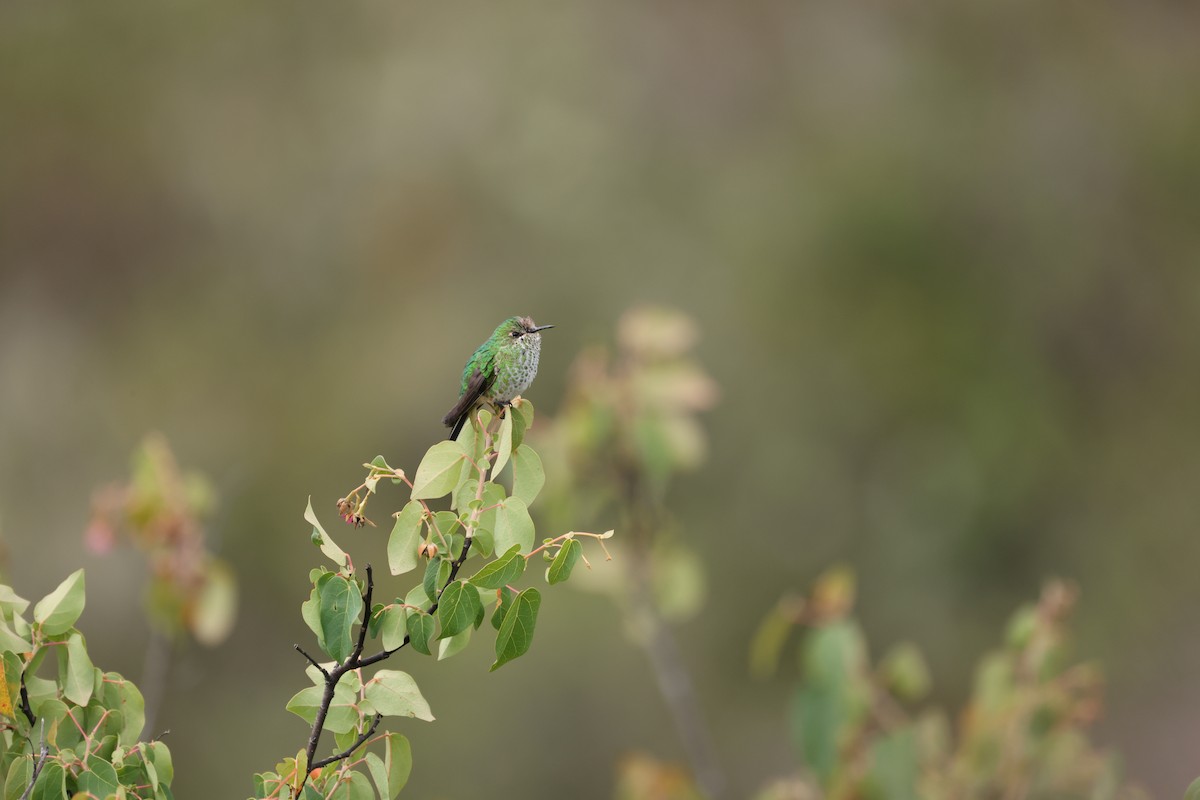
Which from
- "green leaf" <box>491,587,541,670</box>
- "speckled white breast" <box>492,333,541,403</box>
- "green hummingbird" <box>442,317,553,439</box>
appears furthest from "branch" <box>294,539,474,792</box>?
"speckled white breast" <box>492,333,541,403</box>

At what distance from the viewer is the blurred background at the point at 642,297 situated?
25.0ft

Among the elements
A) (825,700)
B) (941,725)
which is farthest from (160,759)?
(941,725)

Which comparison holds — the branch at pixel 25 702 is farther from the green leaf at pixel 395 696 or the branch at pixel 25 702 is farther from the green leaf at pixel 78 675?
the green leaf at pixel 395 696

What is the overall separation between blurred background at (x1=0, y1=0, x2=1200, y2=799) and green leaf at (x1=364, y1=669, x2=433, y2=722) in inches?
217

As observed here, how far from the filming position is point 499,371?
2.31m

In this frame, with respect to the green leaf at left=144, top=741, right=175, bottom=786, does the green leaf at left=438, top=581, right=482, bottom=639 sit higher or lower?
lower

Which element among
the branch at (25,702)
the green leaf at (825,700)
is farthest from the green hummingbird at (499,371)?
the green leaf at (825,700)

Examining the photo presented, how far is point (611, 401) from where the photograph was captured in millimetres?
3520

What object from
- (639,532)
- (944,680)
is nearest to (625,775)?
(639,532)

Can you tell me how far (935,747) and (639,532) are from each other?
1099 mm

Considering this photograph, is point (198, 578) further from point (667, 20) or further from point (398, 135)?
point (667, 20)

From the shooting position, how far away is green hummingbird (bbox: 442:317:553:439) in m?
2.28

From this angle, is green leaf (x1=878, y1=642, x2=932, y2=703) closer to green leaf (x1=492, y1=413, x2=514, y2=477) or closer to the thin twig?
green leaf (x1=492, y1=413, x2=514, y2=477)

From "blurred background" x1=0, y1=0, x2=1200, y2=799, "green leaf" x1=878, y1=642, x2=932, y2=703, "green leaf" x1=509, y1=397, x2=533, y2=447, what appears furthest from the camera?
"blurred background" x1=0, y1=0, x2=1200, y2=799
